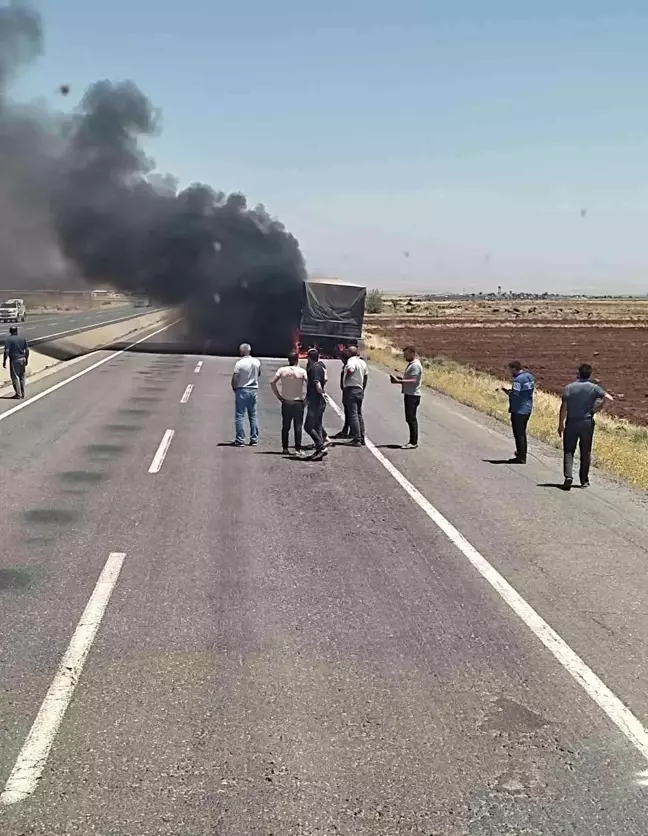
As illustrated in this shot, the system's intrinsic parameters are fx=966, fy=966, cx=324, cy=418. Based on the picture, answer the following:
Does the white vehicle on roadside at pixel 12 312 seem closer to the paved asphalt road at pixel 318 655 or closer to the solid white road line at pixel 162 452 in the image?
the solid white road line at pixel 162 452

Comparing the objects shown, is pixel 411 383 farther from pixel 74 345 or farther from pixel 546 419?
pixel 74 345

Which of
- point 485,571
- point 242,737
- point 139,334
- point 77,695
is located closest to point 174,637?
point 77,695

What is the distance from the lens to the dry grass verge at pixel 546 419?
16028 millimetres

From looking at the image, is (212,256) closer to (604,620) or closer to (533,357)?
(533,357)

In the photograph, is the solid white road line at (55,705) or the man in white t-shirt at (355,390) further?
the man in white t-shirt at (355,390)

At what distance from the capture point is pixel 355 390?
53.5ft

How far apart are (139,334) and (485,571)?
51.4m

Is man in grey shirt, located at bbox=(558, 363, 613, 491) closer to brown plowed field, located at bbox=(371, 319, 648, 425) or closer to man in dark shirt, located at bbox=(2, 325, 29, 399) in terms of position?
man in dark shirt, located at bbox=(2, 325, 29, 399)

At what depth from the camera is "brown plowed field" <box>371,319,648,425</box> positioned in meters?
37.8

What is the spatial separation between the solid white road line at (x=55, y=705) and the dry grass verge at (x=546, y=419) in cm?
916

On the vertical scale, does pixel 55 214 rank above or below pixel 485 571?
above

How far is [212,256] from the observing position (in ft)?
145

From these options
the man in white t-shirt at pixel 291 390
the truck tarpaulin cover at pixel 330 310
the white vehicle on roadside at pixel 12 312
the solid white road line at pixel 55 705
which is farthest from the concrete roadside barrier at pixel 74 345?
the solid white road line at pixel 55 705

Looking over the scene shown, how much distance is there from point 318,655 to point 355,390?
1009 centimetres
